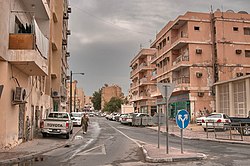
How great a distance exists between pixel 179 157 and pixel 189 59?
32080 mm

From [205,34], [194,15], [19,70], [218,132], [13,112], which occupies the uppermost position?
[194,15]

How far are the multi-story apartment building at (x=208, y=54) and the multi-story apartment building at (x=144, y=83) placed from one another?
2261 cm

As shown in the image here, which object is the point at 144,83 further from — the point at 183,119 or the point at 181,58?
the point at 183,119

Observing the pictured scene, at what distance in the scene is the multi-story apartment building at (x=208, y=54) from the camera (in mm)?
41844

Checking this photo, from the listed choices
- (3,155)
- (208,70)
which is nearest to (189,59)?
(208,70)

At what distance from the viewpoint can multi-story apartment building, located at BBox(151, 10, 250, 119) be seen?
137 feet

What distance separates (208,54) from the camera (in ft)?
141

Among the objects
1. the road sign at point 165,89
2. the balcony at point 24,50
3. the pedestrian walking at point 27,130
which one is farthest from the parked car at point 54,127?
the road sign at point 165,89

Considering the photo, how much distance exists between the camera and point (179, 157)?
11.5 metres

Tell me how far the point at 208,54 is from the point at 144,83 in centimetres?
2720

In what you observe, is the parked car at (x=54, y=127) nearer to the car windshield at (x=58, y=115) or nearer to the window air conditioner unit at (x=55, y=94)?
the car windshield at (x=58, y=115)

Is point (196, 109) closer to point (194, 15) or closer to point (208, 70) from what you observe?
point (208, 70)

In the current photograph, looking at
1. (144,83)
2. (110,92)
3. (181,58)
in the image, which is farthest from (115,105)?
(181,58)

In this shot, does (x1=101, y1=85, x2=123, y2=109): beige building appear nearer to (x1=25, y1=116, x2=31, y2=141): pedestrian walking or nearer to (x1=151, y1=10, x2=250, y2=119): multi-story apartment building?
(x1=151, y1=10, x2=250, y2=119): multi-story apartment building
